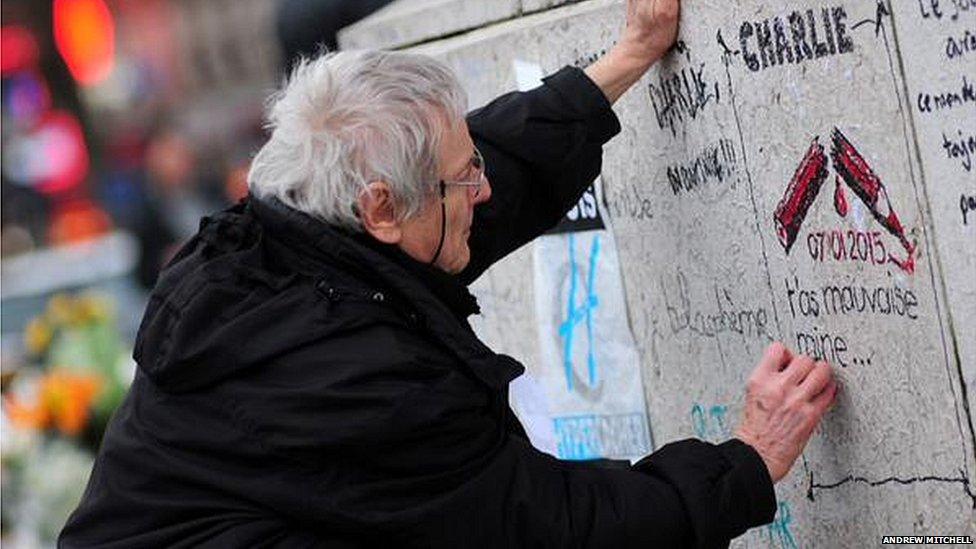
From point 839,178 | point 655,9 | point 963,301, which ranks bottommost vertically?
point 963,301

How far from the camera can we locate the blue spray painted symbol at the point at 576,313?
3764mm

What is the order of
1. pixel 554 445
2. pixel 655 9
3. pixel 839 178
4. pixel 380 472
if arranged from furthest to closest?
1. pixel 554 445
2. pixel 655 9
3. pixel 839 178
4. pixel 380 472

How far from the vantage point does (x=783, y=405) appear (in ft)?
9.70

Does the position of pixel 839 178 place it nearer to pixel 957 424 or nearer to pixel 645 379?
pixel 957 424

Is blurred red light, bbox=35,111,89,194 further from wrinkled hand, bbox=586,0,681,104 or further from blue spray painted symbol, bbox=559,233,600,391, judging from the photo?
wrinkled hand, bbox=586,0,681,104

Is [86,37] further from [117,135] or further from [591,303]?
[591,303]

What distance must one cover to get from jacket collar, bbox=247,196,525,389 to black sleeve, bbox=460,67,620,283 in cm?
59

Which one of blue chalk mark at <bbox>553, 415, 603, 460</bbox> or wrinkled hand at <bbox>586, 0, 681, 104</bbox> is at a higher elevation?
wrinkled hand at <bbox>586, 0, 681, 104</bbox>

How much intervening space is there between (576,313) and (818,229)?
3.09ft

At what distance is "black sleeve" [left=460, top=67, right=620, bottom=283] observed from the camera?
3.33 m

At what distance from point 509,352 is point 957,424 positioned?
1.58 metres

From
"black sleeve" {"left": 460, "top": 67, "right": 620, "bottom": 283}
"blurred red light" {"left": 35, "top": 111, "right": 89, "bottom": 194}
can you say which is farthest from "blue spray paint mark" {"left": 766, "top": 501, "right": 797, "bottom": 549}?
"blurred red light" {"left": 35, "top": 111, "right": 89, "bottom": 194}

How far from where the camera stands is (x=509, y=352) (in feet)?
13.7

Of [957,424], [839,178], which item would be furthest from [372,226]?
[957,424]
